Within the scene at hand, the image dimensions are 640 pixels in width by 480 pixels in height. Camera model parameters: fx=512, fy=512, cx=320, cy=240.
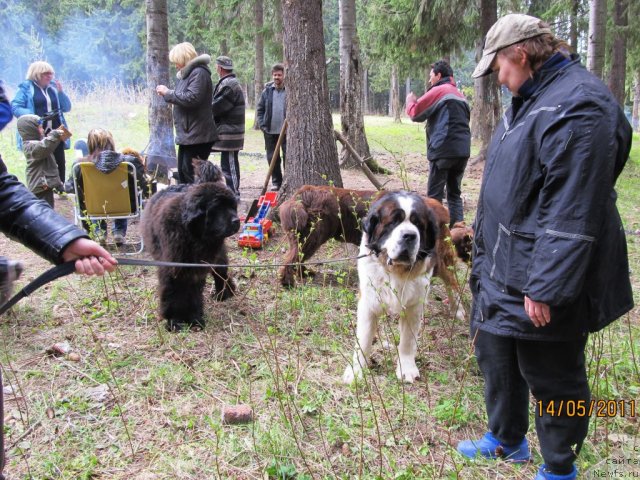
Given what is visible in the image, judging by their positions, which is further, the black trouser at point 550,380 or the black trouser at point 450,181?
the black trouser at point 450,181

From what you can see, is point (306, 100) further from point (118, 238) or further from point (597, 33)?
point (597, 33)

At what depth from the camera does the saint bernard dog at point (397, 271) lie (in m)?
3.49

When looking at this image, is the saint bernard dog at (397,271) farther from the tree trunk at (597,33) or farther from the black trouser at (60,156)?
the tree trunk at (597,33)

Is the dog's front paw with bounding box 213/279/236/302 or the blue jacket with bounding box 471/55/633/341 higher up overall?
the blue jacket with bounding box 471/55/633/341

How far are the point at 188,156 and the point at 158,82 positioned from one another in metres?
3.31

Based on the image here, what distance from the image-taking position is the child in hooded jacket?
7.02 m

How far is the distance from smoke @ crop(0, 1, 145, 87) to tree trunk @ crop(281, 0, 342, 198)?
1368 inches

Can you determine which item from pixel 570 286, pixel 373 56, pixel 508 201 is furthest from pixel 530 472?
pixel 373 56

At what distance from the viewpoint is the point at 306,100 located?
6703 mm

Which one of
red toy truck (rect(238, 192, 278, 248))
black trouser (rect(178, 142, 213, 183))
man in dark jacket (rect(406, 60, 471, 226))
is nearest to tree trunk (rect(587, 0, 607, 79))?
man in dark jacket (rect(406, 60, 471, 226))

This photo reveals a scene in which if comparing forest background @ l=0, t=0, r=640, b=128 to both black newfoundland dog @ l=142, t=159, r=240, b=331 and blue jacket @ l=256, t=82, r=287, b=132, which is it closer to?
black newfoundland dog @ l=142, t=159, r=240, b=331

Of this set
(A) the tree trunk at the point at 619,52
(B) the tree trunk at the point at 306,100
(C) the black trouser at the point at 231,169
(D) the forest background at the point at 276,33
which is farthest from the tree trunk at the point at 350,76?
(A) the tree trunk at the point at 619,52

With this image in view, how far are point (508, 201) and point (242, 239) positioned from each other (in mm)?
4315

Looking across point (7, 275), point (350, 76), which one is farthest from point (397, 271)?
point (350, 76)
